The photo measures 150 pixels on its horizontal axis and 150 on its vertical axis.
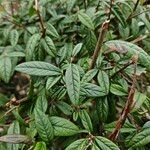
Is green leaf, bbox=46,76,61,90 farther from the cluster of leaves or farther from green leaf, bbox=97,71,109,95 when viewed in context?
green leaf, bbox=97,71,109,95

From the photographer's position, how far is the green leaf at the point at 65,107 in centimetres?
113

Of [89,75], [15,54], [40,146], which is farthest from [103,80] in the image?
[15,54]

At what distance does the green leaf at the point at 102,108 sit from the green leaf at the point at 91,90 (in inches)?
1.9

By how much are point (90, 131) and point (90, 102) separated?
19 centimetres

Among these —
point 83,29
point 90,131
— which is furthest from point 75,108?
point 83,29

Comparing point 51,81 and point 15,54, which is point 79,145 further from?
point 15,54

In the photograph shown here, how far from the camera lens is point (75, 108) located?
1101 mm

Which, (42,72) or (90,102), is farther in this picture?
(90,102)

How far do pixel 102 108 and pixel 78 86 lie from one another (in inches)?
5.2

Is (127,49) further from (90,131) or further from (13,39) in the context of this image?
(13,39)

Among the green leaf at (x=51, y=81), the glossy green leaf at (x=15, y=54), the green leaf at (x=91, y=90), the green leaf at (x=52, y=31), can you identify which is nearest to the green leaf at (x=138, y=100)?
the green leaf at (x=91, y=90)

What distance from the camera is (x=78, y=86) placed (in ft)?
3.32

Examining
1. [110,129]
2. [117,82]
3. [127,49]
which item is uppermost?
[127,49]

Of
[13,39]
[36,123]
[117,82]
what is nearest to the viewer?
[36,123]
